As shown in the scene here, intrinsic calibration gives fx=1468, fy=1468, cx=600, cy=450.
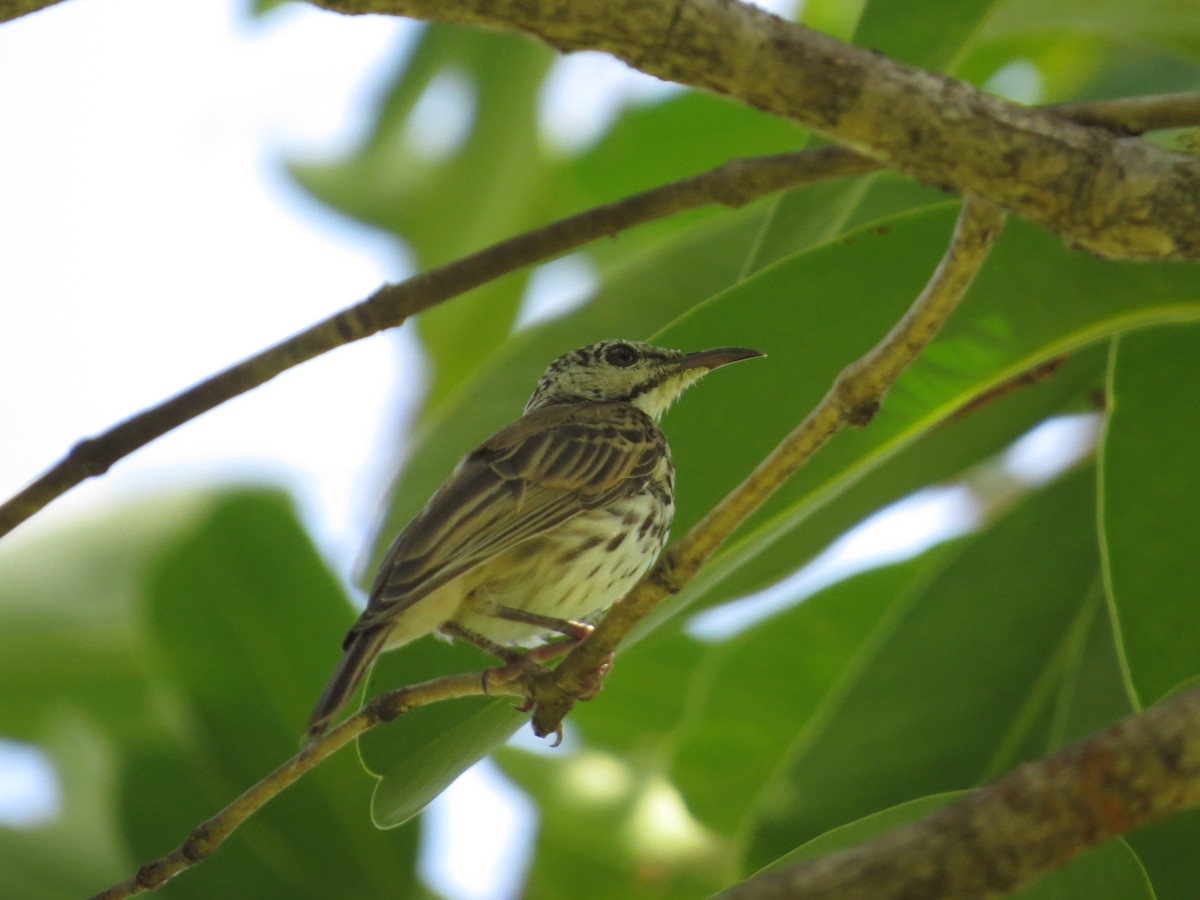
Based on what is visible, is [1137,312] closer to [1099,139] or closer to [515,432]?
[1099,139]

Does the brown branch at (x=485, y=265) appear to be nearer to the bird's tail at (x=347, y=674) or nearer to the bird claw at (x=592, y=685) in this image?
the bird's tail at (x=347, y=674)

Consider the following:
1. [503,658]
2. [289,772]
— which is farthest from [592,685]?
[289,772]

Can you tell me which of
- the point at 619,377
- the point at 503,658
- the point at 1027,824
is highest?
the point at 619,377

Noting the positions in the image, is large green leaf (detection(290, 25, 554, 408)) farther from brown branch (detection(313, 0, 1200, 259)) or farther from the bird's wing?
brown branch (detection(313, 0, 1200, 259))

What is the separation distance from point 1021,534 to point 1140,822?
104 inches

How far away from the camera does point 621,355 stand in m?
5.56

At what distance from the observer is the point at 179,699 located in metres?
4.26

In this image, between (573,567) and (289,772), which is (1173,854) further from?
(289,772)

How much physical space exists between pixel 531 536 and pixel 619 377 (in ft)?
4.75

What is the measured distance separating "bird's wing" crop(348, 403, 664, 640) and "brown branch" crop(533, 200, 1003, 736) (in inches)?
32.8

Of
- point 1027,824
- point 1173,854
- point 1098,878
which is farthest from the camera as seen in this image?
point 1173,854

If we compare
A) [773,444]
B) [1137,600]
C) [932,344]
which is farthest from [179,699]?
[1137,600]

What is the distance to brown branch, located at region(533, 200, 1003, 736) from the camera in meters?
2.65

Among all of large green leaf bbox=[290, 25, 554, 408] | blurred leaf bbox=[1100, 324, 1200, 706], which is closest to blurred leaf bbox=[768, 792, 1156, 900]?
blurred leaf bbox=[1100, 324, 1200, 706]
